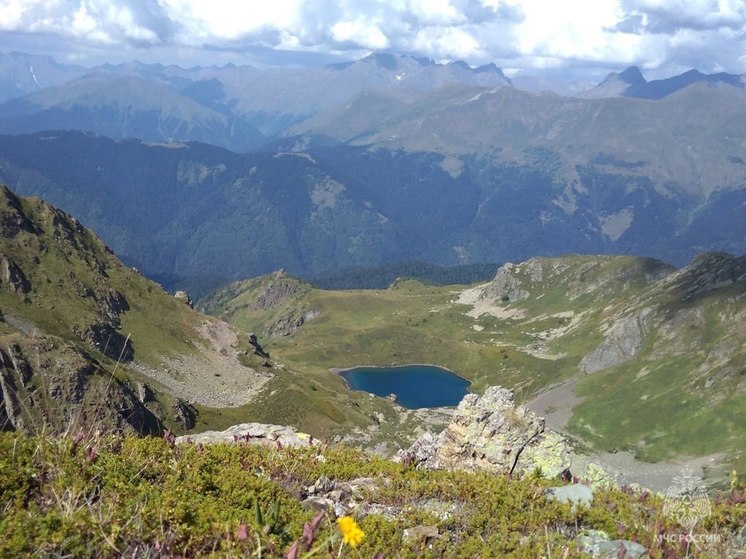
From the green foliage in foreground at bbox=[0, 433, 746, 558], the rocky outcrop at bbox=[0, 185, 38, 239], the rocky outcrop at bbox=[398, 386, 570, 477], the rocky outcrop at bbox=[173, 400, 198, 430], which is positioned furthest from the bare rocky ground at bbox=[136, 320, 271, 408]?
the green foliage in foreground at bbox=[0, 433, 746, 558]

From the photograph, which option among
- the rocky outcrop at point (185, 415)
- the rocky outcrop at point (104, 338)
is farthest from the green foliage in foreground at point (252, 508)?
the rocky outcrop at point (104, 338)

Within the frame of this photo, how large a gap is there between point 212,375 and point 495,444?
448ft

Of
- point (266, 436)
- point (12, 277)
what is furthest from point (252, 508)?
point (12, 277)

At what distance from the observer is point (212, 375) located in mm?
150875

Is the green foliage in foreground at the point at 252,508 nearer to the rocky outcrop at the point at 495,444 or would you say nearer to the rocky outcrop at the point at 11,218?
the rocky outcrop at the point at 495,444

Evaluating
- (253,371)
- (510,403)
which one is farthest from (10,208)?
(510,403)

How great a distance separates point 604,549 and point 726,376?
17010 cm

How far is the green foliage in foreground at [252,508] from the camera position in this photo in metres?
7.96

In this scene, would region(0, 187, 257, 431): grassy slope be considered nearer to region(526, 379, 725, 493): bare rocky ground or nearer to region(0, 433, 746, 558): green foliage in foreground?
region(526, 379, 725, 493): bare rocky ground

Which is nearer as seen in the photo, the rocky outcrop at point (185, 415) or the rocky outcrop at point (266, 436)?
the rocky outcrop at point (266, 436)

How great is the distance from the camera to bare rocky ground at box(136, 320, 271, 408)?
5468 inches

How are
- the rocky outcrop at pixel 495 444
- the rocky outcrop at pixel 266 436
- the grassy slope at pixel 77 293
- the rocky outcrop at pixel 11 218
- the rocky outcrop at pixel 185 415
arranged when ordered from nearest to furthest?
the rocky outcrop at pixel 495 444 → the rocky outcrop at pixel 266 436 → the rocky outcrop at pixel 185 415 → the grassy slope at pixel 77 293 → the rocky outcrop at pixel 11 218

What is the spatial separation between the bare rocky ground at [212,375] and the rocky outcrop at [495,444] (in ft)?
379

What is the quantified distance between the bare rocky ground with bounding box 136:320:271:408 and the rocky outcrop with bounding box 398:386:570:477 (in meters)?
115
